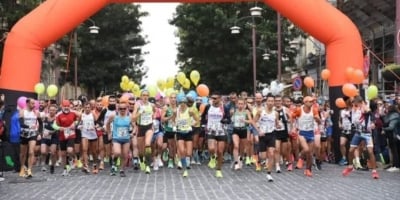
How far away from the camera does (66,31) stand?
691 inches

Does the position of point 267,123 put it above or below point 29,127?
above

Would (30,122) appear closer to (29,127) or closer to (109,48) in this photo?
(29,127)

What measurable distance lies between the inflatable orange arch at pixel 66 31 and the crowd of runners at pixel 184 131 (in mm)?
1005

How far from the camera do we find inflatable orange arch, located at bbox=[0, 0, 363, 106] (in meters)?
16.9

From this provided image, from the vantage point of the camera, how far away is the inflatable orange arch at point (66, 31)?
1694 cm

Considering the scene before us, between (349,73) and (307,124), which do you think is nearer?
(307,124)

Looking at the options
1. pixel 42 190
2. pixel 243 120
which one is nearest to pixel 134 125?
pixel 243 120

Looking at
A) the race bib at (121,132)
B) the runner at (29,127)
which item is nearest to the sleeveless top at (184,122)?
the race bib at (121,132)

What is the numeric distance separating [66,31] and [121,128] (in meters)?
3.94

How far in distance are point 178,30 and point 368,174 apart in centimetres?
2894

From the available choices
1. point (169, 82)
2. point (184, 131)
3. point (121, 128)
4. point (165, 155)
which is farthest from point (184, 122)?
point (169, 82)

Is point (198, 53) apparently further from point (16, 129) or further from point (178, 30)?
point (16, 129)

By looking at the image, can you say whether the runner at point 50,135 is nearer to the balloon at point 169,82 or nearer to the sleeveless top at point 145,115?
the sleeveless top at point 145,115

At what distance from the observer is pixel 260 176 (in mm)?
14766
